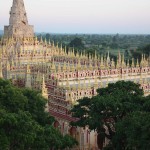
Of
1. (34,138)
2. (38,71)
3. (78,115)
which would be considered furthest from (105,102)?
(38,71)

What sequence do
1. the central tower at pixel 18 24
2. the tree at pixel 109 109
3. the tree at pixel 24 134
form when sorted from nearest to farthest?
1. the tree at pixel 24 134
2. the tree at pixel 109 109
3. the central tower at pixel 18 24

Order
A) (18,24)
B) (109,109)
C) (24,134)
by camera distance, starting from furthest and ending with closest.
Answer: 1. (18,24)
2. (109,109)
3. (24,134)

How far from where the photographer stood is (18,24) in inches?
1917

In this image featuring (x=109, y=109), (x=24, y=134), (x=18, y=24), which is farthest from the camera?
(x=18, y=24)

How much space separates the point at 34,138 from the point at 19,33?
3043 cm

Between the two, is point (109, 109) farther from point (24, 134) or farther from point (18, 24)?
point (18, 24)

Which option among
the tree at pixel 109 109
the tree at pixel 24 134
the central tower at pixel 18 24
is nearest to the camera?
the tree at pixel 24 134

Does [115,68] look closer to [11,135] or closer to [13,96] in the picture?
[13,96]

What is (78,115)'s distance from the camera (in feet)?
81.2

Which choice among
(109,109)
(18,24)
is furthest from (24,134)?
(18,24)

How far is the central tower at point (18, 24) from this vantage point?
A: 48281mm

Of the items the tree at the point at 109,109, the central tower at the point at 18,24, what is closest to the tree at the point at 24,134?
the tree at the point at 109,109

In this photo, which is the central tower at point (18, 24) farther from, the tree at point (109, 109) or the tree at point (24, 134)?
the tree at point (24, 134)

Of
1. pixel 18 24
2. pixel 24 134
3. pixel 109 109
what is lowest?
pixel 24 134
